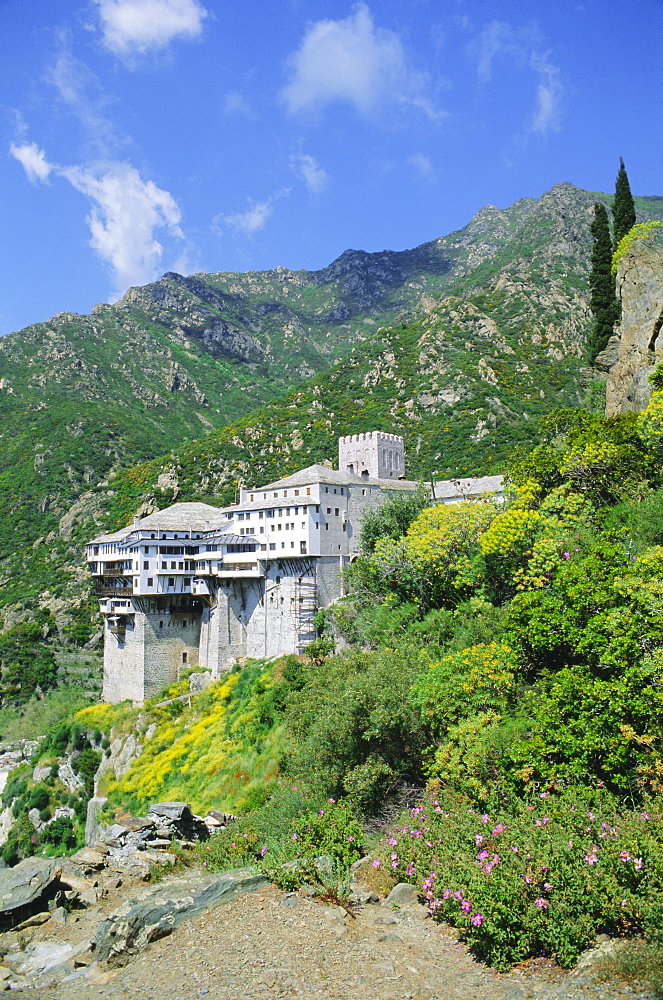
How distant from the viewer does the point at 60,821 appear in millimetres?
46531

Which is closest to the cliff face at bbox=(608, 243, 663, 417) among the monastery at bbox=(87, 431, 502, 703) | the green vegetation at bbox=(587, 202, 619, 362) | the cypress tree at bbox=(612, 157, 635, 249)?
the green vegetation at bbox=(587, 202, 619, 362)

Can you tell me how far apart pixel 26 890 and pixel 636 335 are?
33541 mm

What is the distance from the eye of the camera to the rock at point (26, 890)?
14328 mm

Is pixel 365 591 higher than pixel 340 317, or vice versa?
pixel 340 317

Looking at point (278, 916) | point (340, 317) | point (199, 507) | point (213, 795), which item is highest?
point (340, 317)

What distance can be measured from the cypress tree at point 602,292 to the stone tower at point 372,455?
20.4 m

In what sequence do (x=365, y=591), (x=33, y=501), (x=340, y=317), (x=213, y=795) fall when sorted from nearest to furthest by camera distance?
(x=213, y=795), (x=365, y=591), (x=33, y=501), (x=340, y=317)

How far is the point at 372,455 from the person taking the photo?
191ft

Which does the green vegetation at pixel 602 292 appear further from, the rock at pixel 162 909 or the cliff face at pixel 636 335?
the rock at pixel 162 909

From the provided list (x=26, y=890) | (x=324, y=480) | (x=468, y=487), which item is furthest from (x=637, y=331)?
(x=26, y=890)

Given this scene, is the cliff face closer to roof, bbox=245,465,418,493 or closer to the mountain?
roof, bbox=245,465,418,493

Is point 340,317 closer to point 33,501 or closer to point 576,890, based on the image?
point 33,501

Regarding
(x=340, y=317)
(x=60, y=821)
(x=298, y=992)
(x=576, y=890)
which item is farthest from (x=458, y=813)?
(x=340, y=317)

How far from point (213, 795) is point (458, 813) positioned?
72.5ft
